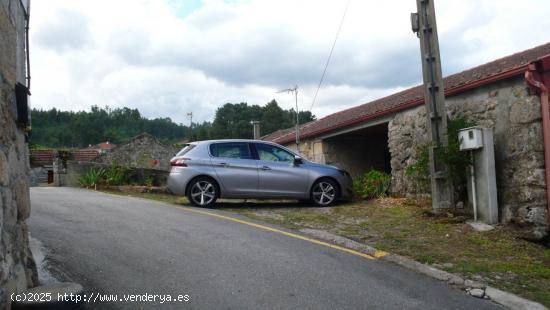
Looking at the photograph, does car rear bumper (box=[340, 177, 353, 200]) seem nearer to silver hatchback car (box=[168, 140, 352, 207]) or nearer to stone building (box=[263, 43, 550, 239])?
silver hatchback car (box=[168, 140, 352, 207])

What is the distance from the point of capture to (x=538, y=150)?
26.2 ft

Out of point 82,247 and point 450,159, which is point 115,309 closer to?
point 82,247

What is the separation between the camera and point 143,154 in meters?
33.9

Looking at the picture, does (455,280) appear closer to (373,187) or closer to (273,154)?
(273,154)

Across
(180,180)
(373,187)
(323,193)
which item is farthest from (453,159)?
(180,180)

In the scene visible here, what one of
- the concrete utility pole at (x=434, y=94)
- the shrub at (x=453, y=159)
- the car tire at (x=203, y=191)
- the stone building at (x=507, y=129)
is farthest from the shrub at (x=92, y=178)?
the concrete utility pole at (x=434, y=94)

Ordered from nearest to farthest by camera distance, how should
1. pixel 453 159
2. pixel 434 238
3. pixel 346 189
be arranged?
1. pixel 434 238
2. pixel 453 159
3. pixel 346 189

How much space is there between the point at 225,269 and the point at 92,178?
1261cm

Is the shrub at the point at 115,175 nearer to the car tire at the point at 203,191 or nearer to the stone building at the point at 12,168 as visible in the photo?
the car tire at the point at 203,191

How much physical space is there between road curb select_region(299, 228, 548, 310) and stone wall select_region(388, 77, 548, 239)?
2817mm

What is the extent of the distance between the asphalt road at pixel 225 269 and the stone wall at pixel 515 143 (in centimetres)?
326

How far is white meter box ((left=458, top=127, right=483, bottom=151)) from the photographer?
8.57 m

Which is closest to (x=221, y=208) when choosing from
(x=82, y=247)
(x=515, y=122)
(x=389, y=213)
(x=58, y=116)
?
(x=389, y=213)

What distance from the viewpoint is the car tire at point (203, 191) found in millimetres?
11117
